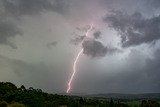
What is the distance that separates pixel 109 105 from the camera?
171 m

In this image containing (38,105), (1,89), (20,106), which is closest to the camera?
(20,106)

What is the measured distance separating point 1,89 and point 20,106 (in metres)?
60.2

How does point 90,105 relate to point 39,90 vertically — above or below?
below

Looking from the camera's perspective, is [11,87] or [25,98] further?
[11,87]

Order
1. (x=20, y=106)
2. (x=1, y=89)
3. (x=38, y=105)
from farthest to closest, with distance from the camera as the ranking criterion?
1. (x=1, y=89)
2. (x=38, y=105)
3. (x=20, y=106)

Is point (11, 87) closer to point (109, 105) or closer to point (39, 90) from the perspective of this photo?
point (39, 90)

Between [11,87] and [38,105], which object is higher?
[11,87]

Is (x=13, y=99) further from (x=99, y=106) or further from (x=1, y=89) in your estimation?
(x=99, y=106)

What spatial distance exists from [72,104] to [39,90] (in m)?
43.6

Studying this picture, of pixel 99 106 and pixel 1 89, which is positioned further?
pixel 1 89

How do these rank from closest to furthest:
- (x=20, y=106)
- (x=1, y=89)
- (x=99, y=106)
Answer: (x=20, y=106) < (x=99, y=106) < (x=1, y=89)

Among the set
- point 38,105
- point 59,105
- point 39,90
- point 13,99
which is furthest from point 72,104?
point 39,90

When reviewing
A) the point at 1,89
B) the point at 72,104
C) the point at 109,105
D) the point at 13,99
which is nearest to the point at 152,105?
the point at 109,105

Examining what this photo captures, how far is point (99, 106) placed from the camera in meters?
170
